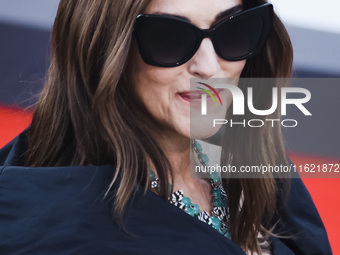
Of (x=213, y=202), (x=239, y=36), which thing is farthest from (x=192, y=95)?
(x=213, y=202)

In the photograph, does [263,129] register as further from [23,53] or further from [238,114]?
[23,53]

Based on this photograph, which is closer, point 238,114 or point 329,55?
point 238,114

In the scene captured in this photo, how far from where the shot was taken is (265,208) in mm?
1452

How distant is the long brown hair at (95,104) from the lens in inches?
43.4

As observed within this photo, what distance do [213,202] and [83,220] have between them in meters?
0.39

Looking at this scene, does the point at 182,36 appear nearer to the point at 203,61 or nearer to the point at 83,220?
the point at 203,61

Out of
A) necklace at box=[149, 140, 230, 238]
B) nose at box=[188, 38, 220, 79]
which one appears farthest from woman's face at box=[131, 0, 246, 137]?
necklace at box=[149, 140, 230, 238]

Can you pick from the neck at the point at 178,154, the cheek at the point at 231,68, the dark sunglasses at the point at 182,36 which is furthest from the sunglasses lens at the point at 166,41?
the neck at the point at 178,154

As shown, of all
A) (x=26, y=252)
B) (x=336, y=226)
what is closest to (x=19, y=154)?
(x=26, y=252)

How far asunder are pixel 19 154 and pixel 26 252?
26cm

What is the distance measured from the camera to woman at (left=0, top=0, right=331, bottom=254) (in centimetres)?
107

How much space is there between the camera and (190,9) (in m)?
1.13

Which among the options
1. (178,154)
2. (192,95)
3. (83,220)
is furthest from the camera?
(178,154)

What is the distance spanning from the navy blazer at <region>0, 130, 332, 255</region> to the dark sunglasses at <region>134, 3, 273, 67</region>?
24cm
